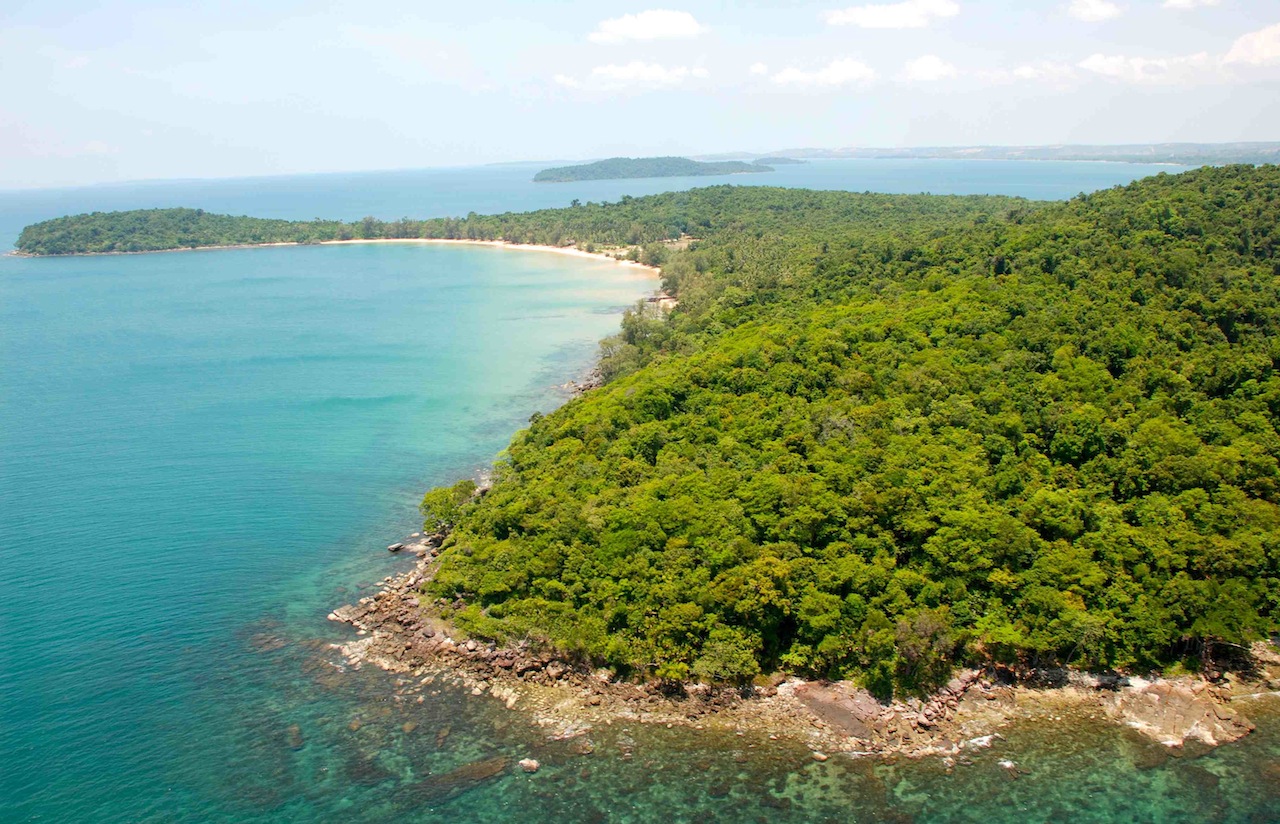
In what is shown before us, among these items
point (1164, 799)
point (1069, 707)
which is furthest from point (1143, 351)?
point (1164, 799)

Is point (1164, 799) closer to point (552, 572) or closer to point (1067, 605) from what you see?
point (1067, 605)

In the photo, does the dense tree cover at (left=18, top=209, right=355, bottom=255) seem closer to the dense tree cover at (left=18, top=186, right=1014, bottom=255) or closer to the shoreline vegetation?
the dense tree cover at (left=18, top=186, right=1014, bottom=255)

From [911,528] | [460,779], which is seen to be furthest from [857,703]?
[460,779]

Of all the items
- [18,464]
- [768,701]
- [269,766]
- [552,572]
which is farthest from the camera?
[18,464]

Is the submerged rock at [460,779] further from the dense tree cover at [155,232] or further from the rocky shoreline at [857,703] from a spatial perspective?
the dense tree cover at [155,232]

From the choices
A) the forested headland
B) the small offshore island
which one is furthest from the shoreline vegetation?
the small offshore island

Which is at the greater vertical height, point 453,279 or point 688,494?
point 453,279
